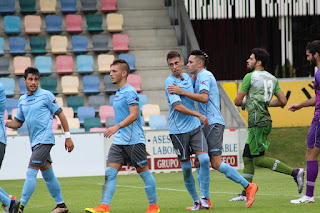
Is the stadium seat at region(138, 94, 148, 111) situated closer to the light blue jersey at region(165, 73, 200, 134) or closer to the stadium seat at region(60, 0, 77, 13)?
the stadium seat at region(60, 0, 77, 13)

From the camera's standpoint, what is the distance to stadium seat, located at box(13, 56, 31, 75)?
67.8 feet

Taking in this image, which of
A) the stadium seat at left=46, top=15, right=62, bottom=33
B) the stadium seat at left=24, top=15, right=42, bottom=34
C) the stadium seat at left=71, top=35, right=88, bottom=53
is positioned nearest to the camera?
the stadium seat at left=71, top=35, right=88, bottom=53

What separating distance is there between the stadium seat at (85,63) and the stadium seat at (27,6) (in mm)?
2818

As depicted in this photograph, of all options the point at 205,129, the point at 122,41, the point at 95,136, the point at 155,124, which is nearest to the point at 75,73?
the point at 122,41

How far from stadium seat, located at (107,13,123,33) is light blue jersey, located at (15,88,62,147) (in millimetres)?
14404

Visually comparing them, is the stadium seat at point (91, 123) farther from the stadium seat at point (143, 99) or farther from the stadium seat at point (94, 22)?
the stadium seat at point (94, 22)

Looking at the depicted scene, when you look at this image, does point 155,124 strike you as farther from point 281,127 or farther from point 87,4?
point 87,4

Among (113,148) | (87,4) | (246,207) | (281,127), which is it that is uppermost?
(87,4)

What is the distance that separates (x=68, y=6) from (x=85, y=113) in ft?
17.5

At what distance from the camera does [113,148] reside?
25.7 ft

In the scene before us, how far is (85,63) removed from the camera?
69.9 feet

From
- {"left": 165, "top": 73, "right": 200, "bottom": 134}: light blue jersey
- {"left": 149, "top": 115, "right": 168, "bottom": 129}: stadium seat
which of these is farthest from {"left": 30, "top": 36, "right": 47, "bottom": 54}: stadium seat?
{"left": 165, "top": 73, "right": 200, "bottom": 134}: light blue jersey

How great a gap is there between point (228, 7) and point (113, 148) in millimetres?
21037

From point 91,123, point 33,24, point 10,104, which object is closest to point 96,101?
point 91,123
